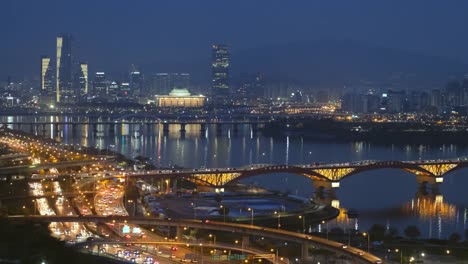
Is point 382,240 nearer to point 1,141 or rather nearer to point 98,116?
point 1,141

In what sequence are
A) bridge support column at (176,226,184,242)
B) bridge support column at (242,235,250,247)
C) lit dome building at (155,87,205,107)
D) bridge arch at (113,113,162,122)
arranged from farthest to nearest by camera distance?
lit dome building at (155,87,205,107), bridge arch at (113,113,162,122), bridge support column at (176,226,184,242), bridge support column at (242,235,250,247)

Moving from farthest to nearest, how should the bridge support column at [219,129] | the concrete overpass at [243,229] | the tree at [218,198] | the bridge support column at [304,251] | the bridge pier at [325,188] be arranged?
the bridge support column at [219,129], the bridge pier at [325,188], the tree at [218,198], the bridge support column at [304,251], the concrete overpass at [243,229]

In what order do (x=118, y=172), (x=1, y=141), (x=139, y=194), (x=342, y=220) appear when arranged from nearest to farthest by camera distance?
(x=342, y=220) < (x=139, y=194) < (x=118, y=172) < (x=1, y=141)

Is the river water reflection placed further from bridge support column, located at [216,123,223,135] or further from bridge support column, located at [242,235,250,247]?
bridge support column, located at [242,235,250,247]

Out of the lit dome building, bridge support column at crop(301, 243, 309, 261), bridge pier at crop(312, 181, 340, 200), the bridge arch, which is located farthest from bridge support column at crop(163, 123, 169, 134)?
bridge support column at crop(301, 243, 309, 261)

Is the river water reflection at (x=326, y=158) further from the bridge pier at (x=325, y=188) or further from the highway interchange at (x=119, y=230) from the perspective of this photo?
the highway interchange at (x=119, y=230)

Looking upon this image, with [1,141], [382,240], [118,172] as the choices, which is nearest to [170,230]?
[382,240]

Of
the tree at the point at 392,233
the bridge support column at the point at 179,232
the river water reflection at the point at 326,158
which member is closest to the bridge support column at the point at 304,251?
the bridge support column at the point at 179,232
